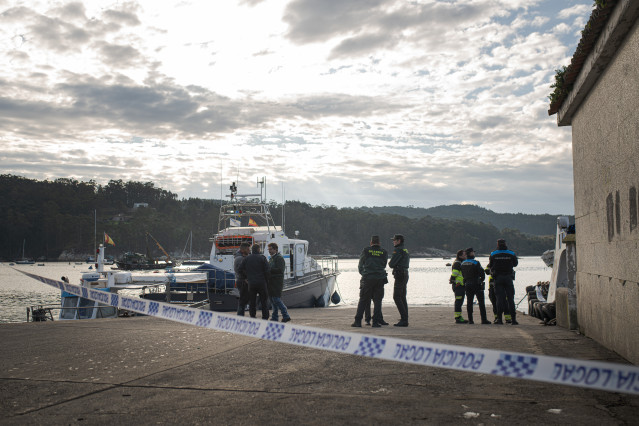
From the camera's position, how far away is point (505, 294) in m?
11.8

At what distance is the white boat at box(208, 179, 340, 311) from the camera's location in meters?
21.1

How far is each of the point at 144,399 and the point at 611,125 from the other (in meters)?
6.08

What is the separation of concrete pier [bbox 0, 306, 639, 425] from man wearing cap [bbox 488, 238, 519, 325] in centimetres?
305

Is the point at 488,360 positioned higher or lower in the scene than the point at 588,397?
higher

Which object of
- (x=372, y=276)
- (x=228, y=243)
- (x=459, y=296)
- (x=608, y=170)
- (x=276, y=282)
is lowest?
(x=459, y=296)

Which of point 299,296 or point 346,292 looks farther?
point 346,292

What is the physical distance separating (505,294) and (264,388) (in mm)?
7645

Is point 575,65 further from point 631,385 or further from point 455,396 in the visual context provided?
point 631,385

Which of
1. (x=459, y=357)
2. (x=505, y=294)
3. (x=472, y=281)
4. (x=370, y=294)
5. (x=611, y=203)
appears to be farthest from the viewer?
(x=472, y=281)

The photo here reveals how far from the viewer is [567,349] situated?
25.2 feet

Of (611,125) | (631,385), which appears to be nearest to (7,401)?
(631,385)

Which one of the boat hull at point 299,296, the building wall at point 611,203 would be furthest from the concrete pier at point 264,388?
the boat hull at point 299,296

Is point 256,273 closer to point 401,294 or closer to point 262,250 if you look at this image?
point 401,294

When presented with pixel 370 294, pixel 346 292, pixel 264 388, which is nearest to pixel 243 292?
pixel 370 294
